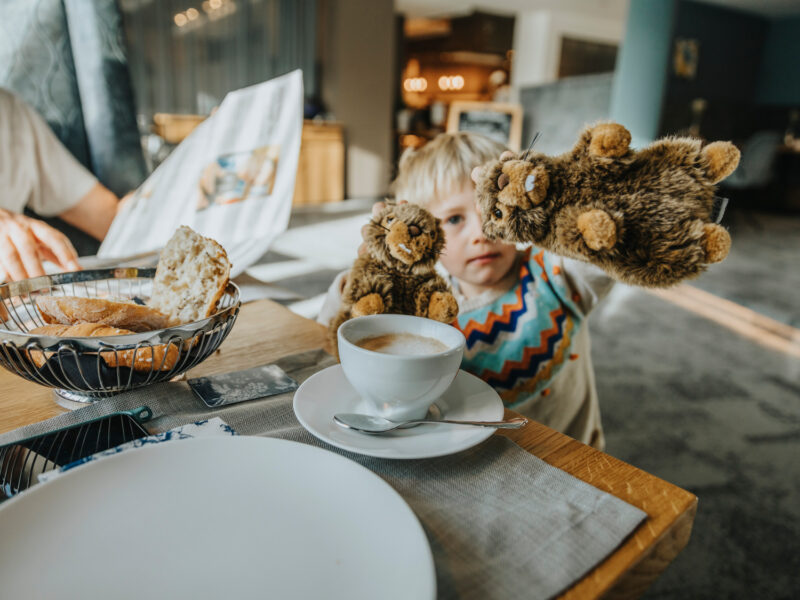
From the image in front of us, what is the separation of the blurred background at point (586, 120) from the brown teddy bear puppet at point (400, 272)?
25 centimetres

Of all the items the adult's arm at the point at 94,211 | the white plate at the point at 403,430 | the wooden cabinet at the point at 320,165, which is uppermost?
the white plate at the point at 403,430

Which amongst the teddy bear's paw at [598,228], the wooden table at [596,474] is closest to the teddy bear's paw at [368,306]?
the wooden table at [596,474]

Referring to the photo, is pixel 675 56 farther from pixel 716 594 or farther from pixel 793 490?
pixel 716 594

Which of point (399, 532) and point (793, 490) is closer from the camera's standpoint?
point (399, 532)

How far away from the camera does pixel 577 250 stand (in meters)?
0.45

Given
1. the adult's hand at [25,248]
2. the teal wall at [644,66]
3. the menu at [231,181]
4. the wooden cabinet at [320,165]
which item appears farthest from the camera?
the wooden cabinet at [320,165]

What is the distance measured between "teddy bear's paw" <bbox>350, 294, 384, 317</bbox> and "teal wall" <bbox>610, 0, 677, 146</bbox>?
17.2 ft

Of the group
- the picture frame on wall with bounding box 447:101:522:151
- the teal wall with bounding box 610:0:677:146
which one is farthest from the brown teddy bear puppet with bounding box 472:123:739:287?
the picture frame on wall with bounding box 447:101:522:151

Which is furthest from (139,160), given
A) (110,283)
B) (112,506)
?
(112,506)

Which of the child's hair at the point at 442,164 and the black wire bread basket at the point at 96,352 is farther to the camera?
the child's hair at the point at 442,164

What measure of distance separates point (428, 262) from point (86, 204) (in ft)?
4.02

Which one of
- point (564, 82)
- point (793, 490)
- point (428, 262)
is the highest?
point (564, 82)

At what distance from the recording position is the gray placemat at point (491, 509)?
29 centimetres

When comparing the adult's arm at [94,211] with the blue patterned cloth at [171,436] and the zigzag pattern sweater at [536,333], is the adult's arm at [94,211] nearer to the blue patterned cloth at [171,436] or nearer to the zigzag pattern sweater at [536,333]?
the zigzag pattern sweater at [536,333]
